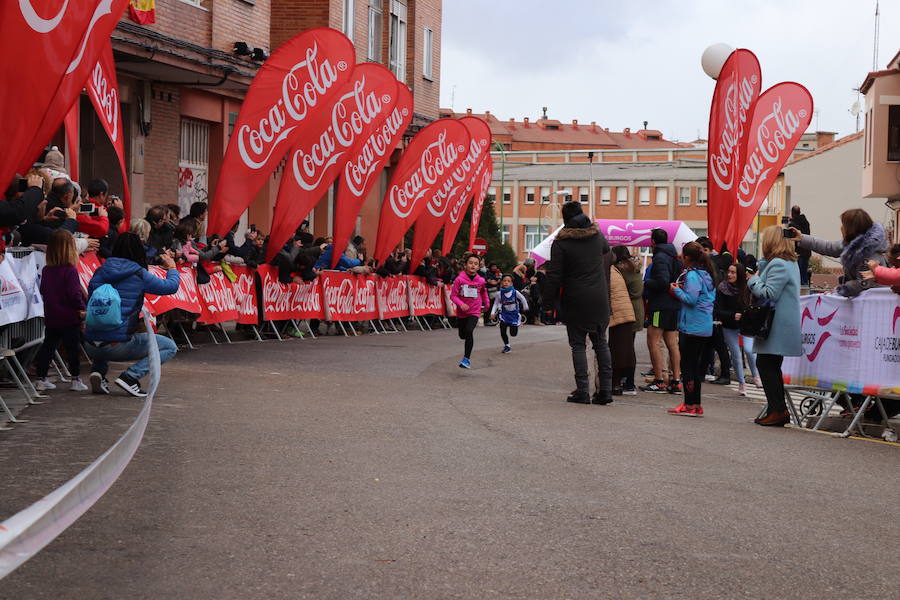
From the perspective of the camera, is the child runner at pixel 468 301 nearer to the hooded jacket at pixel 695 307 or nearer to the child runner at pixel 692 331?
the child runner at pixel 692 331

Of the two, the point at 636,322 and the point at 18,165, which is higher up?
the point at 18,165

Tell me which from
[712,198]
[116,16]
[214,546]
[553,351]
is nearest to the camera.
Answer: [214,546]

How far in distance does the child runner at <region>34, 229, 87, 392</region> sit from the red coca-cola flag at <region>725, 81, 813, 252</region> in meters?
9.44

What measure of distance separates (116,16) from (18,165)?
1627 millimetres

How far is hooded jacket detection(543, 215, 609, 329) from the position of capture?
13383mm

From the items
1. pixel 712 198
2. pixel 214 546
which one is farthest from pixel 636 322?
pixel 214 546

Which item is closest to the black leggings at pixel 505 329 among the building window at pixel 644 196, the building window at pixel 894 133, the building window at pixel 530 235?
the building window at pixel 894 133

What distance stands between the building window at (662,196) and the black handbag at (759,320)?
339 ft

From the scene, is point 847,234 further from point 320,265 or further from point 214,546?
point 320,265

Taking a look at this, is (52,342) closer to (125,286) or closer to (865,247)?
(125,286)

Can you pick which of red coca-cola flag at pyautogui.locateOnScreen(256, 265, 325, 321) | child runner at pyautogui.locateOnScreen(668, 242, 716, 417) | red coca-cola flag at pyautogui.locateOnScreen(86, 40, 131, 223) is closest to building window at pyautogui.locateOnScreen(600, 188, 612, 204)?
red coca-cola flag at pyautogui.locateOnScreen(256, 265, 325, 321)

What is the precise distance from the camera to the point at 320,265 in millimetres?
22953

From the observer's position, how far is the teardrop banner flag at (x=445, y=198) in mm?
27062

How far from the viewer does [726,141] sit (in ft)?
57.1
